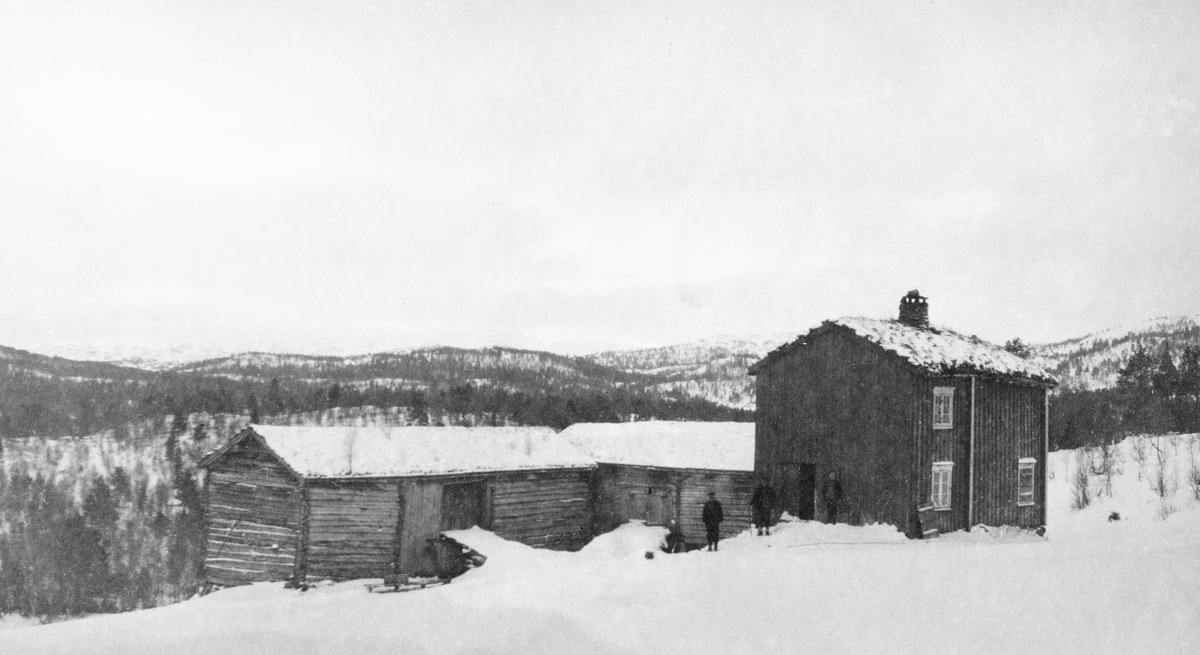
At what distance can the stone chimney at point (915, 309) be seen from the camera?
80.7ft

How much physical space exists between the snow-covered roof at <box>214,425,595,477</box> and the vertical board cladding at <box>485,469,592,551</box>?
62 centimetres

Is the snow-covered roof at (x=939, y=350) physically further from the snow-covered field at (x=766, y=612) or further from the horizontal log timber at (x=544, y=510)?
the horizontal log timber at (x=544, y=510)

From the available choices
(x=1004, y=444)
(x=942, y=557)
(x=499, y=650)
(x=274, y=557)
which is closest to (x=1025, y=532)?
(x=1004, y=444)

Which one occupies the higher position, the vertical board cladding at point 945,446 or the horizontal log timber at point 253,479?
the vertical board cladding at point 945,446

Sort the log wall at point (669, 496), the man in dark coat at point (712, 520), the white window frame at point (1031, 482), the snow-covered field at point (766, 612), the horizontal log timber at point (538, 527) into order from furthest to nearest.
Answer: the log wall at point (669, 496) → the horizontal log timber at point (538, 527) → the white window frame at point (1031, 482) → the man in dark coat at point (712, 520) → the snow-covered field at point (766, 612)

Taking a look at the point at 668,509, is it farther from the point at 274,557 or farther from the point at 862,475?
the point at 274,557

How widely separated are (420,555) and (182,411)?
73.2 m

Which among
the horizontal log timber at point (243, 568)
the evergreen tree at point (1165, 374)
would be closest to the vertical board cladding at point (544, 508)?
the horizontal log timber at point (243, 568)

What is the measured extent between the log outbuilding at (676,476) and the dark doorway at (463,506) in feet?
18.7

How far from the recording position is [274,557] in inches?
958

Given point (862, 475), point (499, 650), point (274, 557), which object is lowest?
point (274, 557)

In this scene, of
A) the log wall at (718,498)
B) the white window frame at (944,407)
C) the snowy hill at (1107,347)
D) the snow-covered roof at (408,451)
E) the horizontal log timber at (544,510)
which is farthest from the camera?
the log wall at (718,498)

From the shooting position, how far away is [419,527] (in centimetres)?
2509

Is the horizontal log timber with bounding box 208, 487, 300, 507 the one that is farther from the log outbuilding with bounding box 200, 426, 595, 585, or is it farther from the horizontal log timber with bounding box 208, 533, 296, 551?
the horizontal log timber with bounding box 208, 533, 296, 551
